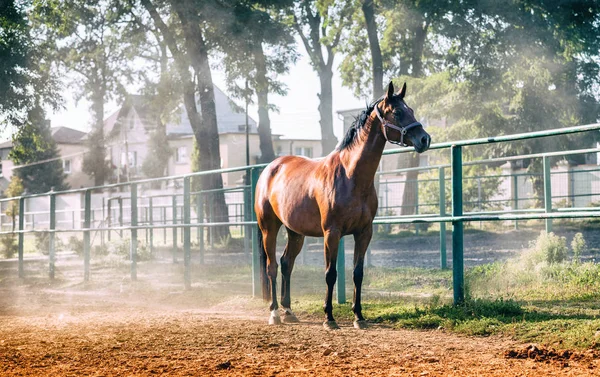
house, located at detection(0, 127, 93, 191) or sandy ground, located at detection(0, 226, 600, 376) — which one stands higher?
house, located at detection(0, 127, 93, 191)

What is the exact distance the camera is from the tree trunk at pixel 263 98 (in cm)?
1861

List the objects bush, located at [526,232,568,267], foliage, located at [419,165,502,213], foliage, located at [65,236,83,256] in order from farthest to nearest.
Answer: foliage, located at [419,165,502,213]
foliage, located at [65,236,83,256]
bush, located at [526,232,568,267]

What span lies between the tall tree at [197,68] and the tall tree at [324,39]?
25.2 feet

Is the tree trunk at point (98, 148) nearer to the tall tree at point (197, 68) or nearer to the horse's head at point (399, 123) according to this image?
the tall tree at point (197, 68)

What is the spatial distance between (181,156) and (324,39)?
27634 millimetres

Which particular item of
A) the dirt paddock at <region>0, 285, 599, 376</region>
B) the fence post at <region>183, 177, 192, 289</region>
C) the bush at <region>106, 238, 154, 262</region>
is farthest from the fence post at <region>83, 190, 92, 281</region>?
the dirt paddock at <region>0, 285, 599, 376</region>

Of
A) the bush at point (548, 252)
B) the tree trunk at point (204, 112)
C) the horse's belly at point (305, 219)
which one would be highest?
the tree trunk at point (204, 112)

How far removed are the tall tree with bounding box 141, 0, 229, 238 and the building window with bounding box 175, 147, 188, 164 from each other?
3196 cm

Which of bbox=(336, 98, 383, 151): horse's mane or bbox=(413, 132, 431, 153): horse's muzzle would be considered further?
bbox=(336, 98, 383, 151): horse's mane

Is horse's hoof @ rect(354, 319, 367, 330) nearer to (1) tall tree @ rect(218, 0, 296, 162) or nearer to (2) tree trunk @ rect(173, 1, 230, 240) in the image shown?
(2) tree trunk @ rect(173, 1, 230, 240)

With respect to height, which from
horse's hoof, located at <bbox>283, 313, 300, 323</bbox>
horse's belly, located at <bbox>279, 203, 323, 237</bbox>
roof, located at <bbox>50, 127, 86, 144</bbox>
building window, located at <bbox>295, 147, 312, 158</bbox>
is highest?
roof, located at <bbox>50, 127, 86, 144</bbox>

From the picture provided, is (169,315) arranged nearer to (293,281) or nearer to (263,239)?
(263,239)

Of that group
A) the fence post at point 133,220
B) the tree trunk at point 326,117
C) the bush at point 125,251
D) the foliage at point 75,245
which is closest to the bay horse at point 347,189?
the fence post at point 133,220

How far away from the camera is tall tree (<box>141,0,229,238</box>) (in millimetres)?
17766
